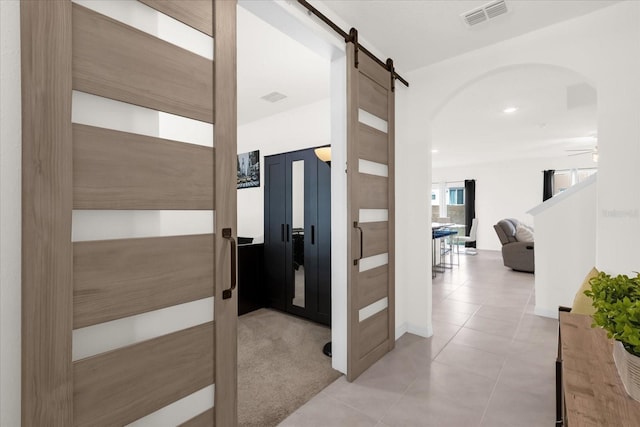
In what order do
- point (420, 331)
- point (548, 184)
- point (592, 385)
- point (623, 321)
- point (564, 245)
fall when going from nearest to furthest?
point (623, 321) < point (592, 385) < point (420, 331) < point (564, 245) < point (548, 184)

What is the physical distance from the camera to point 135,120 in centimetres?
117

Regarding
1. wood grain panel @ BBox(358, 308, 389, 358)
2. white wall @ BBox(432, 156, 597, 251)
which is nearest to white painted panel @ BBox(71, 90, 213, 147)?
wood grain panel @ BBox(358, 308, 389, 358)

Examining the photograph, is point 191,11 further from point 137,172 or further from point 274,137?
point 274,137

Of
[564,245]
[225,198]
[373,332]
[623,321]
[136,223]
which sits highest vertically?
[225,198]

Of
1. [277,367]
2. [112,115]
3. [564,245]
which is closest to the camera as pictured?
→ [112,115]

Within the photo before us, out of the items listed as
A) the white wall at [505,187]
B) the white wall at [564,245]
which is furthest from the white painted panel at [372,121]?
the white wall at [505,187]

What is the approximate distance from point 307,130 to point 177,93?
2.81 m

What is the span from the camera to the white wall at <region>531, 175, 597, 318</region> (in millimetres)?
3389

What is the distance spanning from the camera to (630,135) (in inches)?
79.8

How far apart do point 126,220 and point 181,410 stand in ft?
2.81

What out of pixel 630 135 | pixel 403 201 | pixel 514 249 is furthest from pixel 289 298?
pixel 514 249

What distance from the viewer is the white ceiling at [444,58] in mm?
2178

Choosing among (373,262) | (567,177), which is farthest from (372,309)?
(567,177)

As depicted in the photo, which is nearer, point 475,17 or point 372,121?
point 475,17
